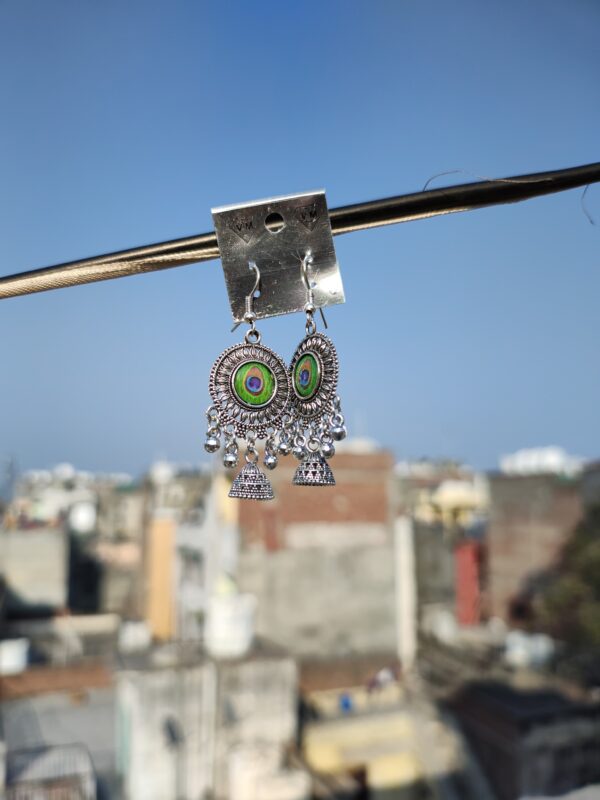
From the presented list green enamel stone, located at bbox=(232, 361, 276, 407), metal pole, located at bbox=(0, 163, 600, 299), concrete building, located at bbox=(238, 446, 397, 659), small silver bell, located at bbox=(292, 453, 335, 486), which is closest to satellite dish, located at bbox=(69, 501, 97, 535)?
concrete building, located at bbox=(238, 446, 397, 659)

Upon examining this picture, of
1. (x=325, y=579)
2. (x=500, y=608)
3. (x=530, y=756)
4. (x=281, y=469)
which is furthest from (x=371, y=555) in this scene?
(x=530, y=756)

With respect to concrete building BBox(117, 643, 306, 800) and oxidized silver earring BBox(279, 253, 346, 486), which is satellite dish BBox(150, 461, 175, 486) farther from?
oxidized silver earring BBox(279, 253, 346, 486)

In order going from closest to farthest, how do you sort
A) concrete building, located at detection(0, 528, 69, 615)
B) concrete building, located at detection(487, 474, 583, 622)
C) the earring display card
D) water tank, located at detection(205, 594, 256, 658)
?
the earring display card < water tank, located at detection(205, 594, 256, 658) < concrete building, located at detection(487, 474, 583, 622) < concrete building, located at detection(0, 528, 69, 615)

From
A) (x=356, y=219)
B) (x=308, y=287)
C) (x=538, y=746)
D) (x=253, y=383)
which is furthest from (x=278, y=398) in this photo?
(x=538, y=746)

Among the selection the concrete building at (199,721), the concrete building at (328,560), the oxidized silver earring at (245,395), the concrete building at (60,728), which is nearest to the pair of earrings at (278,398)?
the oxidized silver earring at (245,395)

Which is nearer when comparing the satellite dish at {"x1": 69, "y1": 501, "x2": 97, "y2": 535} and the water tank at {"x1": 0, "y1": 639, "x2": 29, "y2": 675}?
the water tank at {"x1": 0, "y1": 639, "x2": 29, "y2": 675}

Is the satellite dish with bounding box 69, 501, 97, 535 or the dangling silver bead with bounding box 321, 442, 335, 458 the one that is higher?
the dangling silver bead with bounding box 321, 442, 335, 458
